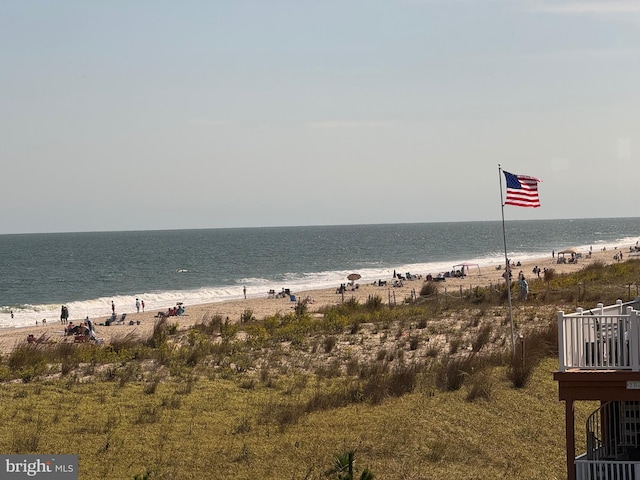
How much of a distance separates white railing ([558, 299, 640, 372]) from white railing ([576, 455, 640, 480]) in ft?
4.68

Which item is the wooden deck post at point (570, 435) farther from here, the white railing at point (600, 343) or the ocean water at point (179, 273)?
the ocean water at point (179, 273)

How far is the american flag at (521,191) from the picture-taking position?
2134 cm

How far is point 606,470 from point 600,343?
1.87 meters

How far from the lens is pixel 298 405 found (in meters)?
17.7

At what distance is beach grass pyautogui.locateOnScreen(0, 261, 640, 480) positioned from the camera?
47.7 feet

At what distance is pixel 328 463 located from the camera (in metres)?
14.3

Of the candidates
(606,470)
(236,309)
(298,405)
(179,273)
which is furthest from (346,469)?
(179,273)

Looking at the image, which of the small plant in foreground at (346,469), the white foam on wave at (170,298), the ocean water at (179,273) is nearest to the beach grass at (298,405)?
the small plant in foreground at (346,469)

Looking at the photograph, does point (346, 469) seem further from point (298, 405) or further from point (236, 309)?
point (236, 309)

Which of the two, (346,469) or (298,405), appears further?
(298,405)

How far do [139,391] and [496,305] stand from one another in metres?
18.3

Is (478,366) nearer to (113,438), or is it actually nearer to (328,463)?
(328,463)

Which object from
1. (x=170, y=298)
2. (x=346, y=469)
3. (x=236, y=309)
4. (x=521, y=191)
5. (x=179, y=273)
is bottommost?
(x=170, y=298)

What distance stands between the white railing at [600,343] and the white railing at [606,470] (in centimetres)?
143
